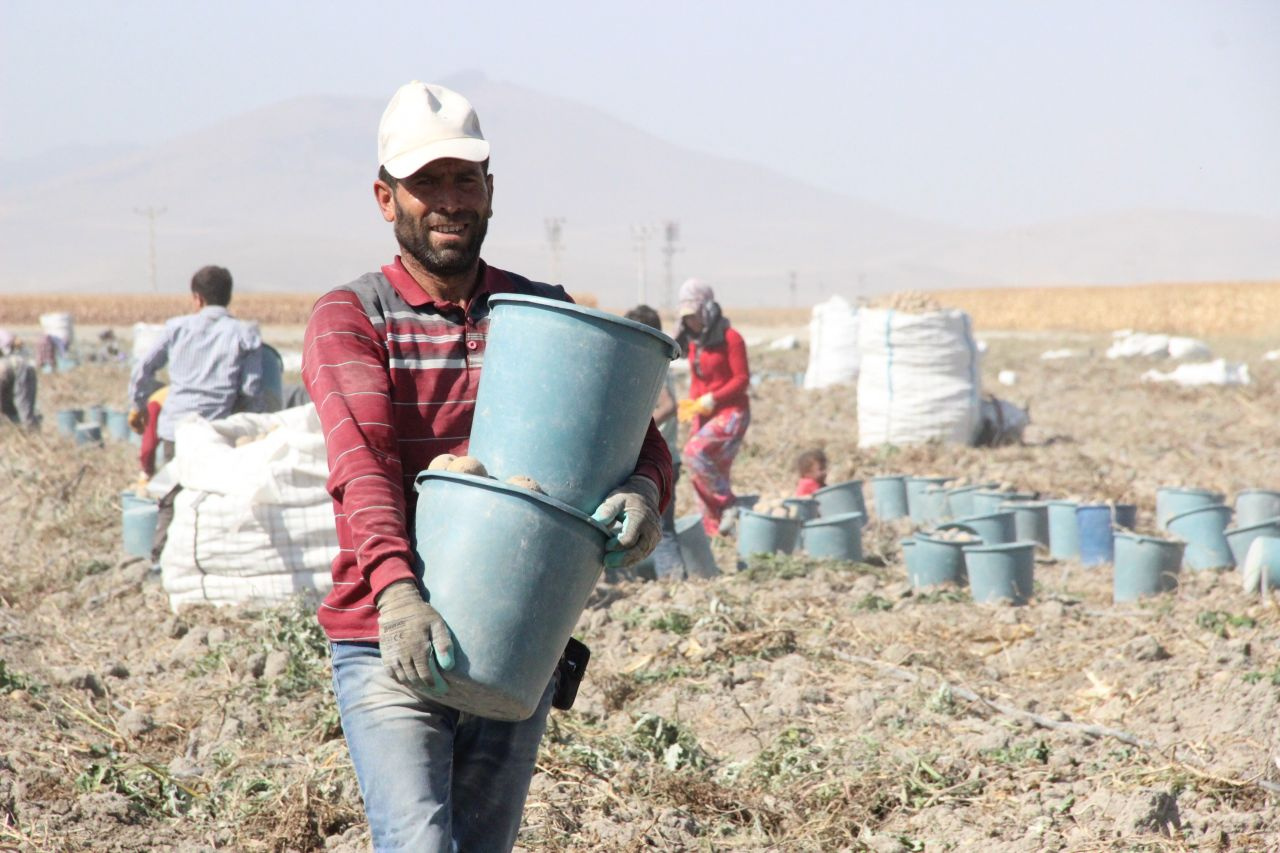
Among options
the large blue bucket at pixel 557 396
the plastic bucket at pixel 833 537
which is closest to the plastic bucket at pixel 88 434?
the plastic bucket at pixel 833 537

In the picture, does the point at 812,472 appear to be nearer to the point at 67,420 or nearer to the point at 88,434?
the point at 88,434

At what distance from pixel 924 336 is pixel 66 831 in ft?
27.1

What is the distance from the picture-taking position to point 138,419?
6.96m

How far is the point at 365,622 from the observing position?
2113 mm

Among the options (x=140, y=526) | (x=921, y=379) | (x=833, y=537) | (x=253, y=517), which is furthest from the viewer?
(x=921, y=379)

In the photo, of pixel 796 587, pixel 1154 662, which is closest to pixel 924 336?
pixel 796 587

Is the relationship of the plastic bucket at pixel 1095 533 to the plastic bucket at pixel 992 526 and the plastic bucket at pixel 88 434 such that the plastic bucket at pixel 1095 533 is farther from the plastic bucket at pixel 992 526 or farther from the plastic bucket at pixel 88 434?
the plastic bucket at pixel 88 434

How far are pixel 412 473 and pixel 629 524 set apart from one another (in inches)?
14.5

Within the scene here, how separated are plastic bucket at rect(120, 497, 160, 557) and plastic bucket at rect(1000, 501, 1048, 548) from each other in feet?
14.1

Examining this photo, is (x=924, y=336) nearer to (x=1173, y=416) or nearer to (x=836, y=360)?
(x=1173, y=416)

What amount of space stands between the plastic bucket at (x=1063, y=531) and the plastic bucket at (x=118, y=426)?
25.9 feet

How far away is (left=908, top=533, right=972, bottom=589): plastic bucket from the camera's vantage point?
625 centimetres

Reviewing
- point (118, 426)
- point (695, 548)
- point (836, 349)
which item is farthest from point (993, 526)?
point (836, 349)

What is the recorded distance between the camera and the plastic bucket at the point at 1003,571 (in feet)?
19.4
